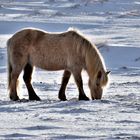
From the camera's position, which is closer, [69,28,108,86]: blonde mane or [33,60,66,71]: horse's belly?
[69,28,108,86]: blonde mane

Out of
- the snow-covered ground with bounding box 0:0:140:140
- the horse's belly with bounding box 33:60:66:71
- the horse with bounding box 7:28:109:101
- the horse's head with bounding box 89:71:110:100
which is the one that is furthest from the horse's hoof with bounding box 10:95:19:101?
the horse's head with bounding box 89:71:110:100

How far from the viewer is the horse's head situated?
1203 cm

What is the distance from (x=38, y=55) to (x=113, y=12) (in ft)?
65.8

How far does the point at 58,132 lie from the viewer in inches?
304

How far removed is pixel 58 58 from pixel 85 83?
2907mm

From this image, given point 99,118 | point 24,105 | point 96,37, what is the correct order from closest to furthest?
1. point 99,118
2. point 24,105
3. point 96,37

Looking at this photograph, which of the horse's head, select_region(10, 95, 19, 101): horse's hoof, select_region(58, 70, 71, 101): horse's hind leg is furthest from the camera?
select_region(58, 70, 71, 101): horse's hind leg

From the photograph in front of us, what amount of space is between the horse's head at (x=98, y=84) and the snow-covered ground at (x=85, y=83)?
0.18m

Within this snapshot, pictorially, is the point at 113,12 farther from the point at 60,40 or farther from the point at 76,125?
the point at 76,125

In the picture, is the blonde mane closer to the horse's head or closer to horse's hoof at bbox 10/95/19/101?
the horse's head

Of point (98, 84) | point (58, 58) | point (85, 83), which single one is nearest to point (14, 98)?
point (58, 58)

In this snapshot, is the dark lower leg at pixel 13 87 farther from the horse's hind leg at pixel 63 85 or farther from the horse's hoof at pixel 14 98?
the horse's hind leg at pixel 63 85

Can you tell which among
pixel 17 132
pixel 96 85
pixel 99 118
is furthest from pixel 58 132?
pixel 96 85

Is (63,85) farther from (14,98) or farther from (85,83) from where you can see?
(85,83)
